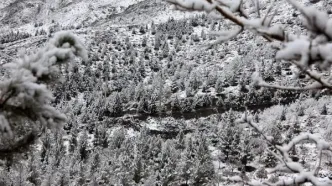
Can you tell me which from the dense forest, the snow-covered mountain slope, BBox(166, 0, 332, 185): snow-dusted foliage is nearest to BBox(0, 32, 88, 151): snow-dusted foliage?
the dense forest

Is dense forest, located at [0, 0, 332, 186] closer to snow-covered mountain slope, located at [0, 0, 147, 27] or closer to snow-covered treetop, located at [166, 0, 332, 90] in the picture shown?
snow-covered treetop, located at [166, 0, 332, 90]

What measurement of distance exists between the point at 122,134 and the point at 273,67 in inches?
1196

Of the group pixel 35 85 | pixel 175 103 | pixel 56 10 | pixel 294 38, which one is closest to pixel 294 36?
pixel 294 38

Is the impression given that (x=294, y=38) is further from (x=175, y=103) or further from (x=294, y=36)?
(x=175, y=103)

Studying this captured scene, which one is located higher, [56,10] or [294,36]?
[294,36]

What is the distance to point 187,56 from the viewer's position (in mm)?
84000

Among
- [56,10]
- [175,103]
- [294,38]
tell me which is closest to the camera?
[294,38]

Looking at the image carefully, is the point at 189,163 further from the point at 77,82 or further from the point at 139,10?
the point at 139,10

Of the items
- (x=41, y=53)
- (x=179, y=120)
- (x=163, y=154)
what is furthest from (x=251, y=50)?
(x=41, y=53)

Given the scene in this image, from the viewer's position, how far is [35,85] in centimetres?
269

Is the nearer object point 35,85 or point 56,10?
point 35,85

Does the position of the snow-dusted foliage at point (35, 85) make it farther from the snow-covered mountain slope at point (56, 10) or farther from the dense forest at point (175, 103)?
the snow-covered mountain slope at point (56, 10)

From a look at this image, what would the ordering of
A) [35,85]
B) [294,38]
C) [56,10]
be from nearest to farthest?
[294,38]
[35,85]
[56,10]

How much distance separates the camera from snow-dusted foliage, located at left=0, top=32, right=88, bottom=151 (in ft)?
9.00
